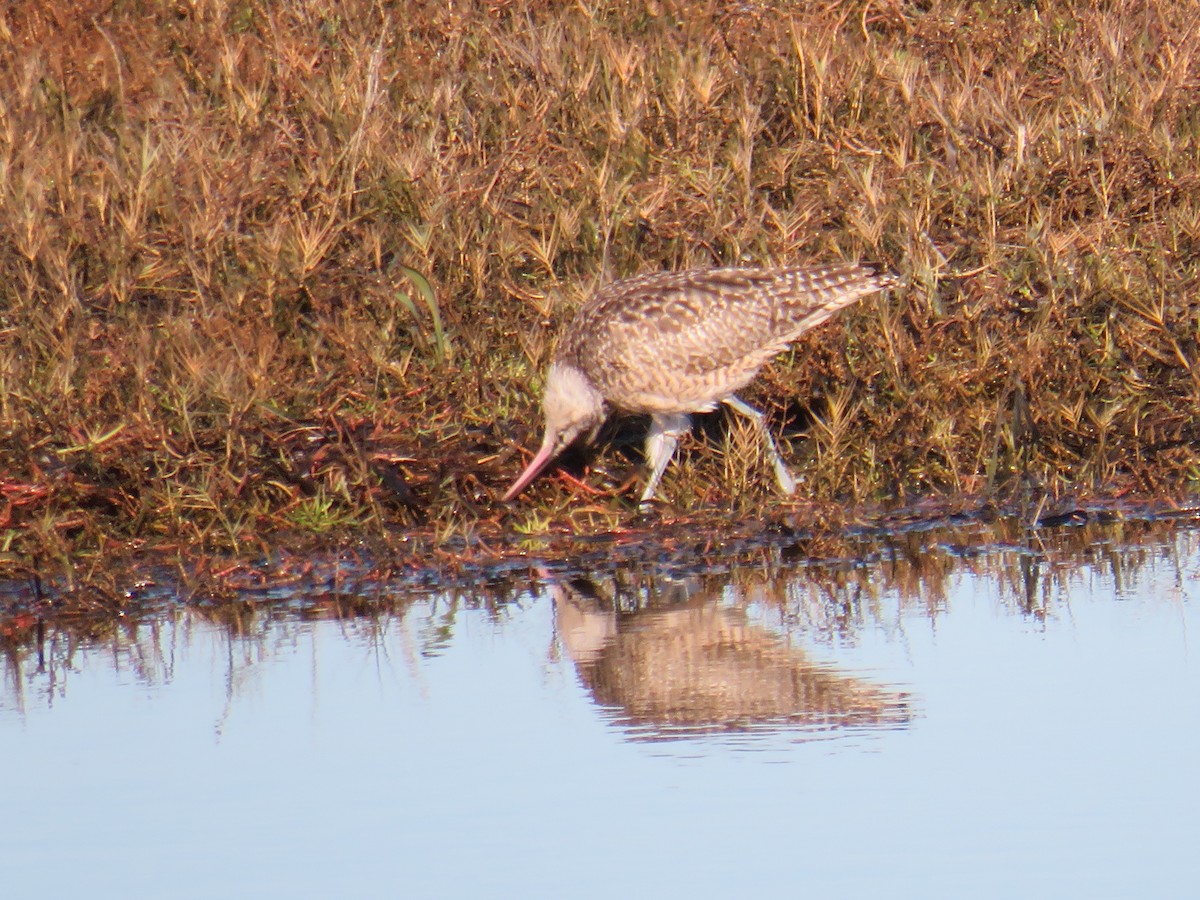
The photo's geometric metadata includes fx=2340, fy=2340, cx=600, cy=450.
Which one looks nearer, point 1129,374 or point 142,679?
point 142,679

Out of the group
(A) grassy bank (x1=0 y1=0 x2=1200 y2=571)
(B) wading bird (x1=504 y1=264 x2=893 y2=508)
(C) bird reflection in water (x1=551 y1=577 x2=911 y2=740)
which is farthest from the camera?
(B) wading bird (x1=504 y1=264 x2=893 y2=508)

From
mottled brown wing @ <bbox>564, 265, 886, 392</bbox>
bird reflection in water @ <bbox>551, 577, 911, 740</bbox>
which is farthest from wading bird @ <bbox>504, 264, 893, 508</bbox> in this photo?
Result: bird reflection in water @ <bbox>551, 577, 911, 740</bbox>

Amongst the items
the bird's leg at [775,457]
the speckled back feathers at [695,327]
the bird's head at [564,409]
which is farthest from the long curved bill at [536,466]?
the bird's leg at [775,457]

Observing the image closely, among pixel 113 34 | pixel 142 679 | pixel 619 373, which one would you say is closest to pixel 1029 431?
pixel 619 373

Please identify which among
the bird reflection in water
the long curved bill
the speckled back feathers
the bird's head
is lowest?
the bird reflection in water

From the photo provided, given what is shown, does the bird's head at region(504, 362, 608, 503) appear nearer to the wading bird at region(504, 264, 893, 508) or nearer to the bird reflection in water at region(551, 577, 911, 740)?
the wading bird at region(504, 264, 893, 508)

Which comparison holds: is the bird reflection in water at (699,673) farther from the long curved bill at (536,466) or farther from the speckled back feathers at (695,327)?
the speckled back feathers at (695,327)

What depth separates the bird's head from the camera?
28.3 ft

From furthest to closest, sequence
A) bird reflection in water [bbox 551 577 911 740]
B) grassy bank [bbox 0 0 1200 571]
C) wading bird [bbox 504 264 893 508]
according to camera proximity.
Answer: wading bird [bbox 504 264 893 508] → grassy bank [bbox 0 0 1200 571] → bird reflection in water [bbox 551 577 911 740]

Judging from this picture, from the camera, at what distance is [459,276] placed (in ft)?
31.6

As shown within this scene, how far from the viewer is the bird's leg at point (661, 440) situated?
28.2 ft

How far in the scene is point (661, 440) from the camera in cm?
876

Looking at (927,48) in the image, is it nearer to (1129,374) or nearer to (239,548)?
(1129,374)

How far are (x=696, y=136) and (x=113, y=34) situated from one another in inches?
121
